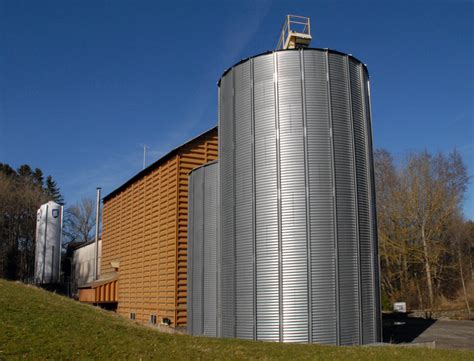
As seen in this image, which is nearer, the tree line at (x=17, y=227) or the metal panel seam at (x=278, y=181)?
the metal panel seam at (x=278, y=181)

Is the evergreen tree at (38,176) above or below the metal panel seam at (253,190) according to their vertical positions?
above

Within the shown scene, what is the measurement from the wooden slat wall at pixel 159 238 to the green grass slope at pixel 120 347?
365 inches

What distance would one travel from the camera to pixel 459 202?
42875 millimetres

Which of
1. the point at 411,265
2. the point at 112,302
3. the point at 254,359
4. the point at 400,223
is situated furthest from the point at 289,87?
the point at 411,265

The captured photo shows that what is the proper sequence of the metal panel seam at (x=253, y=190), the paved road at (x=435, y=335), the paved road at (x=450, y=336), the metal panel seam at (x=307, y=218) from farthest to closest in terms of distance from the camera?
the paved road at (x=435, y=335) < the paved road at (x=450, y=336) < the metal panel seam at (x=253, y=190) < the metal panel seam at (x=307, y=218)

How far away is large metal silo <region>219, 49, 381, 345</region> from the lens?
1475cm

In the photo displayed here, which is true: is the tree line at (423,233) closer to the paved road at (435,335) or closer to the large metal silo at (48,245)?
the paved road at (435,335)

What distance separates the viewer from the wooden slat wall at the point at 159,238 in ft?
74.9

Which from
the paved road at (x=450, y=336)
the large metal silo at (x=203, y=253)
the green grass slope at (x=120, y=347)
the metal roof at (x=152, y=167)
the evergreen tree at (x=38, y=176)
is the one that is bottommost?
the paved road at (x=450, y=336)

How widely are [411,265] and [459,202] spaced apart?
23.5 feet

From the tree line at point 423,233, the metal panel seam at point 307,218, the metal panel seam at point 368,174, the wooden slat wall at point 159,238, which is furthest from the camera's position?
the tree line at point 423,233

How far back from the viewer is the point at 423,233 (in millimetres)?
39562

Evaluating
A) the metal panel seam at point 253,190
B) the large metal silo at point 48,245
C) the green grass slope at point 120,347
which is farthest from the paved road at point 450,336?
the large metal silo at point 48,245

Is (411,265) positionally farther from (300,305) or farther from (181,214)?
(300,305)
